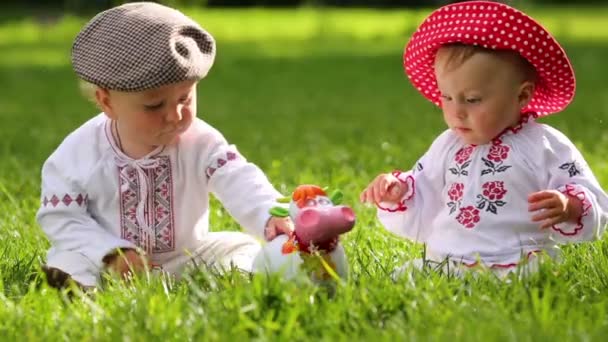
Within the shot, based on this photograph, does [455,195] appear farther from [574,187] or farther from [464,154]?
[574,187]

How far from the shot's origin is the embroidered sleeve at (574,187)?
3.58 meters

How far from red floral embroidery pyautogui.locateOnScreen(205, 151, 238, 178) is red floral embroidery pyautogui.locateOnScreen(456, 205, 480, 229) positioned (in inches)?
33.1

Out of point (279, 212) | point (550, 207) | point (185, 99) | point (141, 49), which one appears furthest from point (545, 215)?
point (141, 49)

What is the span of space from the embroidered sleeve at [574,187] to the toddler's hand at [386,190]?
0.54 metres

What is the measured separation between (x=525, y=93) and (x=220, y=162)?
1084mm

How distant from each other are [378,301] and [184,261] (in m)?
1.17

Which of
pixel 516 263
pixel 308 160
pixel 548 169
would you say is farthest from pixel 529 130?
pixel 308 160

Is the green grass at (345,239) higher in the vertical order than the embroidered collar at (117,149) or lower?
lower

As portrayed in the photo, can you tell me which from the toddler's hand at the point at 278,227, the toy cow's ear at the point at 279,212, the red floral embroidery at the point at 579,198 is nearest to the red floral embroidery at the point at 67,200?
the toddler's hand at the point at 278,227

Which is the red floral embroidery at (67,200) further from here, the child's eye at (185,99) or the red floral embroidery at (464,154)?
the red floral embroidery at (464,154)

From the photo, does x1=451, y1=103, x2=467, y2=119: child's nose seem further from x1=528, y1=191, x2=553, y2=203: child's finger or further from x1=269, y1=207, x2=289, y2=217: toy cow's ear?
x1=269, y1=207, x2=289, y2=217: toy cow's ear

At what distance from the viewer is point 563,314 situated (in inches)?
119

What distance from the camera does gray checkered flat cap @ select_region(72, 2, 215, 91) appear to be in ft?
12.3

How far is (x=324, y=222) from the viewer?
133 inches
